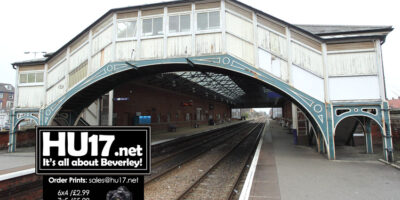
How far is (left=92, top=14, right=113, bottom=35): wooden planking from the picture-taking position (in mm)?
12953

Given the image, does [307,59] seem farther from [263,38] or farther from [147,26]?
[147,26]

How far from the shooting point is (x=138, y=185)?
1.54 meters

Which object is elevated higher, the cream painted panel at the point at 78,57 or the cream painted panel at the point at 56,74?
the cream painted panel at the point at 78,57

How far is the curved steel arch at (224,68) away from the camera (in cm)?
1024

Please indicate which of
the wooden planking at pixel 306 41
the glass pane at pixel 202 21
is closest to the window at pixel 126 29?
the glass pane at pixel 202 21

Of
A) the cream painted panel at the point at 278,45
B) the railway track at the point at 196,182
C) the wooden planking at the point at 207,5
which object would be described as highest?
the wooden planking at the point at 207,5

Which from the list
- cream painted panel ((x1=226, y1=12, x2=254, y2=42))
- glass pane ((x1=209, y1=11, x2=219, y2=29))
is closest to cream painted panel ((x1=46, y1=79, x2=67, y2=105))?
glass pane ((x1=209, y1=11, x2=219, y2=29))

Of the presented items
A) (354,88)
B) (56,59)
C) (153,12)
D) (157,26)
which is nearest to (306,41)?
(354,88)

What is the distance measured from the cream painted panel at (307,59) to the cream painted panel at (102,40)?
34.5 ft

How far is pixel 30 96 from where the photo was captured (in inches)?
545

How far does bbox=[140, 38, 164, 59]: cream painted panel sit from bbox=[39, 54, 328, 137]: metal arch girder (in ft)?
1.08

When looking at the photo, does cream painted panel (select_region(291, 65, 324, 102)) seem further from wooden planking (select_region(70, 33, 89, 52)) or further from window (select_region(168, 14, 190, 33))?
wooden planking (select_region(70, 33, 89, 52))

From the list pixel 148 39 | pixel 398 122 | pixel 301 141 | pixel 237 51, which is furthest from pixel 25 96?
pixel 398 122

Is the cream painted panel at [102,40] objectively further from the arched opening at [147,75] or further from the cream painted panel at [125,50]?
the arched opening at [147,75]
